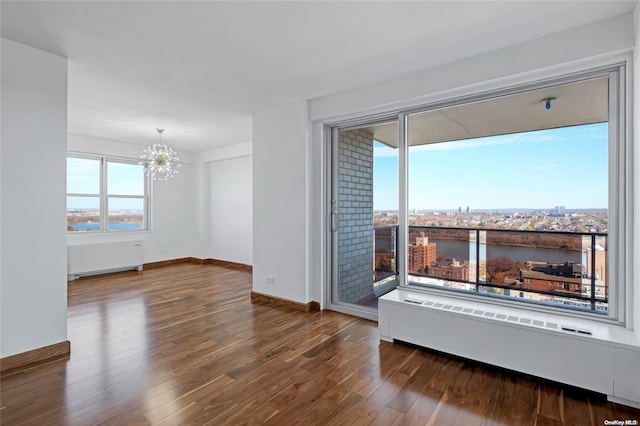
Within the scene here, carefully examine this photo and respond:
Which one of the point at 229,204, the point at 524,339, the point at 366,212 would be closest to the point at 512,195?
the point at 524,339

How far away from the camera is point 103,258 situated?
6.16m

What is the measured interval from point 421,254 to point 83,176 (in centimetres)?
644

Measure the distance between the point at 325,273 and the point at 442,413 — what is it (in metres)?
2.22

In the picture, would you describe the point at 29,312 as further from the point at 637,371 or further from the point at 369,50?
the point at 637,371

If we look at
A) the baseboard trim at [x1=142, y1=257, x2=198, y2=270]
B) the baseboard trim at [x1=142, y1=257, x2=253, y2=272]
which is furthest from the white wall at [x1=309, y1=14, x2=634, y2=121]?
the baseboard trim at [x1=142, y1=257, x2=198, y2=270]

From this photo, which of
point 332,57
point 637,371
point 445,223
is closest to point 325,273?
point 445,223

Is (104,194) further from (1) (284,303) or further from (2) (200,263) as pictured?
(1) (284,303)

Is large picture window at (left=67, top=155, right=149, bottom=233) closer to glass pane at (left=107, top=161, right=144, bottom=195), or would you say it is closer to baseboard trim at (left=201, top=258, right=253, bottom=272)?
glass pane at (left=107, top=161, right=144, bottom=195)

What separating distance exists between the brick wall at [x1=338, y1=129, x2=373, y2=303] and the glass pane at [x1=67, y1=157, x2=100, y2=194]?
17.3 ft

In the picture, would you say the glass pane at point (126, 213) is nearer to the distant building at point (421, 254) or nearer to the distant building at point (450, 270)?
the distant building at point (421, 254)

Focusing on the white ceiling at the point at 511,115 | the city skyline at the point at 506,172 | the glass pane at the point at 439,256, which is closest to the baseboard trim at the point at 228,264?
the city skyline at the point at 506,172

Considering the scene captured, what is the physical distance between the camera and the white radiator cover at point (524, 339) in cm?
204

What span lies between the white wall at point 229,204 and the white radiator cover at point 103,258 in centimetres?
161

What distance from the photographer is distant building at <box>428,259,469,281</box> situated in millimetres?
3326
